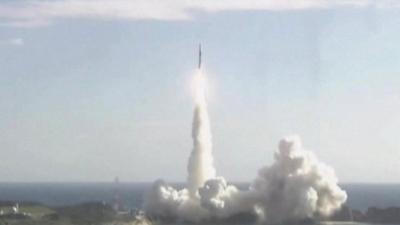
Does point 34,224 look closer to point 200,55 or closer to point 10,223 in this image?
point 10,223

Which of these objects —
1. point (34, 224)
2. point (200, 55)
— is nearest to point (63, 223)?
point (34, 224)

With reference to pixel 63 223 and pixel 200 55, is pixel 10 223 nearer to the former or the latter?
pixel 63 223

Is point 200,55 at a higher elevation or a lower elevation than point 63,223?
higher

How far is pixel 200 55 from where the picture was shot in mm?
195375

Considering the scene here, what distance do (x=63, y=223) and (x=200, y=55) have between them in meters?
50.9

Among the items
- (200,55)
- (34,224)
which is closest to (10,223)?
(34,224)

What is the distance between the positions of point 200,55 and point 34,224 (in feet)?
Result: 180

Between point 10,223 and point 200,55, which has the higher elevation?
point 200,55

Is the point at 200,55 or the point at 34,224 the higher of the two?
the point at 200,55

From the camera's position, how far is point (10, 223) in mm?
193625

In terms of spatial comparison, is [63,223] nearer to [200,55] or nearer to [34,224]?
[34,224]

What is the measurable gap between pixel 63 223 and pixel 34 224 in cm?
719

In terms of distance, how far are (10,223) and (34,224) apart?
5708mm
